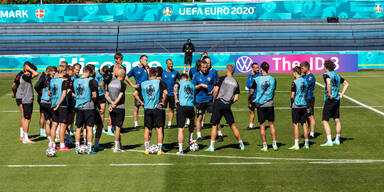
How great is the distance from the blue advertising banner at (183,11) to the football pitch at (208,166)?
81.8 ft

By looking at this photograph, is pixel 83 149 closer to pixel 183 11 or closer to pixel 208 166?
pixel 208 166

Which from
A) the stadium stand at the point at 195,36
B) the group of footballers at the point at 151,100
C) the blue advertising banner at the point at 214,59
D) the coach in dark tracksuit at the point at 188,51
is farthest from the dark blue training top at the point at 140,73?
the stadium stand at the point at 195,36

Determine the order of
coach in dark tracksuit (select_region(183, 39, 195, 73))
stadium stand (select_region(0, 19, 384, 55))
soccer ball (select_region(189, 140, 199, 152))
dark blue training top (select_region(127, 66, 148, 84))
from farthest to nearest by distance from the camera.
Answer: stadium stand (select_region(0, 19, 384, 55)) → coach in dark tracksuit (select_region(183, 39, 195, 73)) → dark blue training top (select_region(127, 66, 148, 84)) → soccer ball (select_region(189, 140, 199, 152))

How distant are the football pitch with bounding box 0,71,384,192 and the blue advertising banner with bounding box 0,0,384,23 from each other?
81.8ft

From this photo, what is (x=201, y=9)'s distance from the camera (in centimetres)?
4291

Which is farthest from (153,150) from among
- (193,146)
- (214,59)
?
(214,59)

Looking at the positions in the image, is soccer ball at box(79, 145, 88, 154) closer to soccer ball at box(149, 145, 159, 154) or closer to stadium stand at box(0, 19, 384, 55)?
soccer ball at box(149, 145, 159, 154)

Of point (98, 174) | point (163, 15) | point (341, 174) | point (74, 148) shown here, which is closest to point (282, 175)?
point (341, 174)

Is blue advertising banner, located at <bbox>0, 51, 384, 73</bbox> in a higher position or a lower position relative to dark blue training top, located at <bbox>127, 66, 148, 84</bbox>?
higher

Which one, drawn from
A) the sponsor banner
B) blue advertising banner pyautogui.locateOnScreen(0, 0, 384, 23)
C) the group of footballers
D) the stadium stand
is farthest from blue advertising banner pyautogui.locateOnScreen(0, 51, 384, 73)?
the group of footballers

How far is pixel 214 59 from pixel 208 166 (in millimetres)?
23921

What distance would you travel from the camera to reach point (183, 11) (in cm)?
4266

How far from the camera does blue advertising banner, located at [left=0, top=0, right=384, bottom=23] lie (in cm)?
4225

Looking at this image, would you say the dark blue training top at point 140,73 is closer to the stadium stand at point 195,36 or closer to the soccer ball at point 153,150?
the soccer ball at point 153,150
